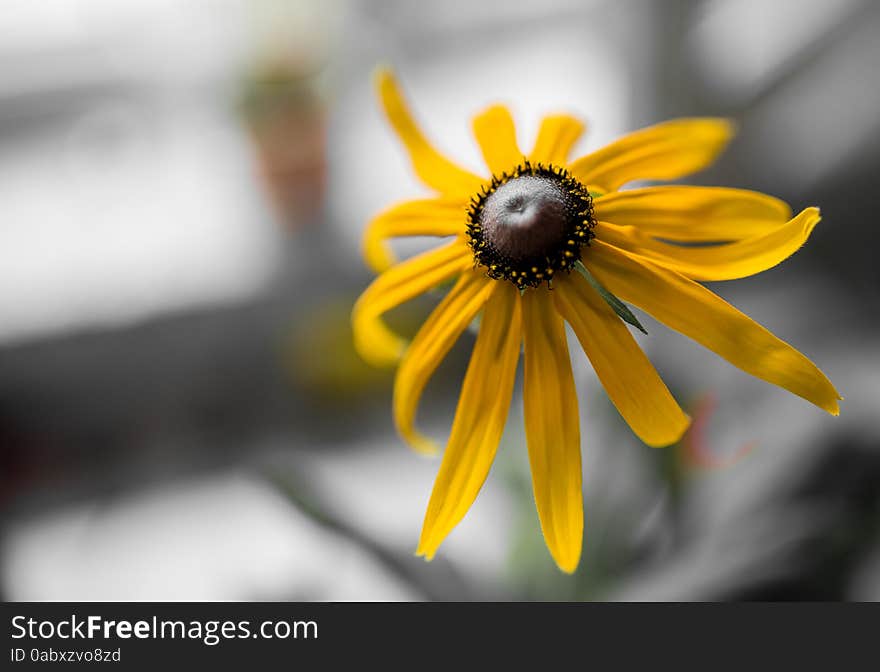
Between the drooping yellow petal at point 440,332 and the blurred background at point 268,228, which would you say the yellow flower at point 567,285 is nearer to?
the drooping yellow petal at point 440,332

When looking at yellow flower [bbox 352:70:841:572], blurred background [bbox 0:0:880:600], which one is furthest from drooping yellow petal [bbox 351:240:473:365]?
blurred background [bbox 0:0:880:600]

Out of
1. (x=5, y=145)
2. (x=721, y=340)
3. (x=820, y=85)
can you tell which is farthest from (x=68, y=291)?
(x=820, y=85)

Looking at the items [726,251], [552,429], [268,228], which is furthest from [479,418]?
[268,228]

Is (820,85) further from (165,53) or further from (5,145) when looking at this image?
(5,145)

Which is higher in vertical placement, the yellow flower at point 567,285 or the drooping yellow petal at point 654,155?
the drooping yellow petal at point 654,155

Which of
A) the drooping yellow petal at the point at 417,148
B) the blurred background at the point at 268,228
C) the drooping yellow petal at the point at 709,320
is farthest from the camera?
the blurred background at the point at 268,228

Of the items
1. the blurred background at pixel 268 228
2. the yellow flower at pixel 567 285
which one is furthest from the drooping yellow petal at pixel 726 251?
the blurred background at pixel 268 228
